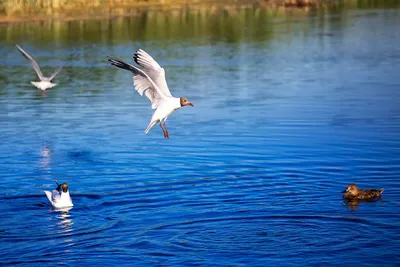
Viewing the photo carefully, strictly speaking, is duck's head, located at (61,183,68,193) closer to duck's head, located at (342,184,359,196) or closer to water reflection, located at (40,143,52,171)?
water reflection, located at (40,143,52,171)

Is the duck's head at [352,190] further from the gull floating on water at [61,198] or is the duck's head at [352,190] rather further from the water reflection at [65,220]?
the gull floating on water at [61,198]

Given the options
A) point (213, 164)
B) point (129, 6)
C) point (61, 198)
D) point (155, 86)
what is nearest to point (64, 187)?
point (61, 198)

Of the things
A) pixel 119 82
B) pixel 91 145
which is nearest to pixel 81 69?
pixel 119 82

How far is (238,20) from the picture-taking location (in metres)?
55.1

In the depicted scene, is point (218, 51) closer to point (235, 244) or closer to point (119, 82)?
point (119, 82)

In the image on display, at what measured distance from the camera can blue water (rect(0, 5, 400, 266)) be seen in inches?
489

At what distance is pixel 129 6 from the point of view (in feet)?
202

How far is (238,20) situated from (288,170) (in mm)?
39086

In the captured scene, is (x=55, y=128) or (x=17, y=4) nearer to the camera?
(x=55, y=128)

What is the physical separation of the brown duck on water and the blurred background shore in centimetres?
4227

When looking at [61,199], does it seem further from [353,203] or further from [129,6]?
[129,6]

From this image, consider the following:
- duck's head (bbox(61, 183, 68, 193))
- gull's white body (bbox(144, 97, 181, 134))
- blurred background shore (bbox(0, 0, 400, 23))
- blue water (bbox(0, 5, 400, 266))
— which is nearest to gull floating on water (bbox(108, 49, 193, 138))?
gull's white body (bbox(144, 97, 181, 134))

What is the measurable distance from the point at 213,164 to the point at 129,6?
1783 inches

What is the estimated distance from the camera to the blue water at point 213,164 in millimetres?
12430
